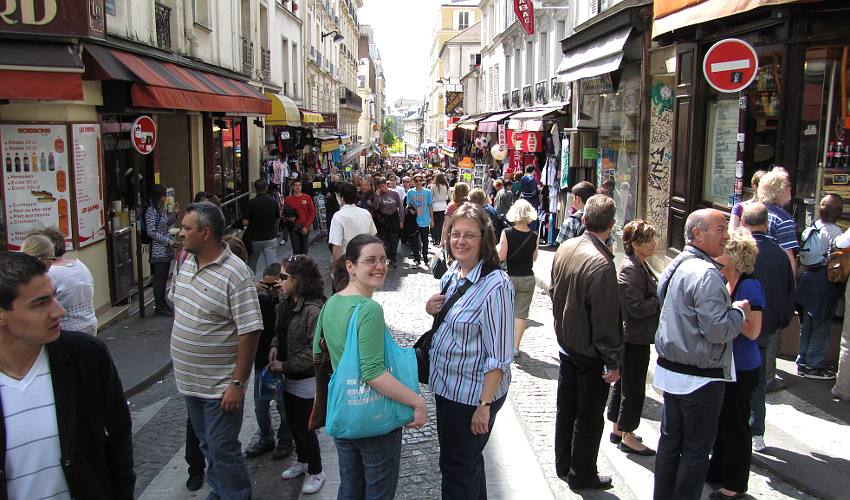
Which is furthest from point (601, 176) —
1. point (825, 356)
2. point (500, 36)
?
point (500, 36)

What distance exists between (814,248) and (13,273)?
6.62 metres

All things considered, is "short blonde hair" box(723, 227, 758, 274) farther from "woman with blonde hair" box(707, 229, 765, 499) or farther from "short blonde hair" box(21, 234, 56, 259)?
"short blonde hair" box(21, 234, 56, 259)

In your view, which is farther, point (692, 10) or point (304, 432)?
point (692, 10)

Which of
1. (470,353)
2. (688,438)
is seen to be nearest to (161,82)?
(470,353)

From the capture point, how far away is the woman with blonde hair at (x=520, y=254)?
7.32m

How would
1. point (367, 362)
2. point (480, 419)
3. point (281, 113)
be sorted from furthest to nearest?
point (281, 113) → point (480, 419) → point (367, 362)

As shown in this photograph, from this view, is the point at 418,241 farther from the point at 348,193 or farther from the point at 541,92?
the point at 541,92

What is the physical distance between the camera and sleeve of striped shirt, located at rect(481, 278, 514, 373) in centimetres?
356

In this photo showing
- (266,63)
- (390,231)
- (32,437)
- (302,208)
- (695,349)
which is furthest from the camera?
(266,63)

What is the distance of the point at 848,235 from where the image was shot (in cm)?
618

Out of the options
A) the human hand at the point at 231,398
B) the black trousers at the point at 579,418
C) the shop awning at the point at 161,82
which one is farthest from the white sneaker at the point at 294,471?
the shop awning at the point at 161,82

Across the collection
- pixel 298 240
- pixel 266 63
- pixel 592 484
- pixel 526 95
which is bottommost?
pixel 592 484

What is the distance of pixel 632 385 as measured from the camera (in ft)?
17.0

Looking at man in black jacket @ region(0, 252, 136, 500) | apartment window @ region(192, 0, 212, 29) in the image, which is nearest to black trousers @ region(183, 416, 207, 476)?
man in black jacket @ region(0, 252, 136, 500)
